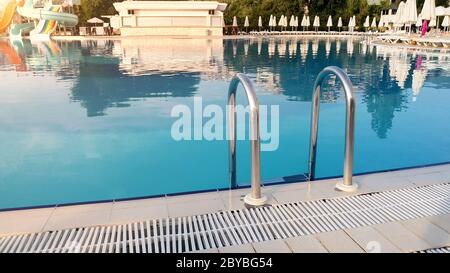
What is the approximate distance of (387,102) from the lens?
8820 millimetres

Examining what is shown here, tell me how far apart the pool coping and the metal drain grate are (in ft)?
0.26

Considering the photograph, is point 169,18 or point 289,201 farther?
point 169,18

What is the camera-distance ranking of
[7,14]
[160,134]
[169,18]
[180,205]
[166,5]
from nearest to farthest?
[180,205] < [160,134] < [7,14] < [166,5] < [169,18]

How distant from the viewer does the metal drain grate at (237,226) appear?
8.16 feet

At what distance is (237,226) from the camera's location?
2.74m

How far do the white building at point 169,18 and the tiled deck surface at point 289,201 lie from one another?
42.2m

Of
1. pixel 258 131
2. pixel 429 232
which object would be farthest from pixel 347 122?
pixel 429 232

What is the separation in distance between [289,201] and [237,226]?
60 centimetres

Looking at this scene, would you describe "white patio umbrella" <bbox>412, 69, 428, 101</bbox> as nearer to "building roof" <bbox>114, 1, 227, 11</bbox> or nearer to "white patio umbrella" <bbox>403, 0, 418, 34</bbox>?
"white patio umbrella" <bbox>403, 0, 418, 34</bbox>

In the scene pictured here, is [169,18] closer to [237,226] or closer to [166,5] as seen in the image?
[166,5]

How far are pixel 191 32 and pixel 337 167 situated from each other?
1594 inches

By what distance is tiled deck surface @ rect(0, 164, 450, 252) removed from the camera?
8.04 ft

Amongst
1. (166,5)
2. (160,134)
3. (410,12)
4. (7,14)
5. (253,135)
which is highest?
(166,5)

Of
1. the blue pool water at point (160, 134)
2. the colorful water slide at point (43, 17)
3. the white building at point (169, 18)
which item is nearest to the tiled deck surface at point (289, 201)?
the blue pool water at point (160, 134)
